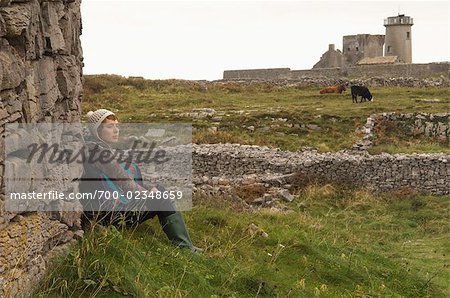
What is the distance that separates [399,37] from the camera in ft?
250

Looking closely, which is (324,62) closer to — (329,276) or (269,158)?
(269,158)

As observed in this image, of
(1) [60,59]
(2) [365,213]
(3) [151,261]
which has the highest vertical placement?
(1) [60,59]

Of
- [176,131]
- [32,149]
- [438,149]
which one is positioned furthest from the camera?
[176,131]

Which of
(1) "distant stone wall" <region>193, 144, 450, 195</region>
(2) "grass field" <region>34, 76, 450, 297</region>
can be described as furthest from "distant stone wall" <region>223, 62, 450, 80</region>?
(1) "distant stone wall" <region>193, 144, 450, 195</region>

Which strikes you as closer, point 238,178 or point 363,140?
point 238,178

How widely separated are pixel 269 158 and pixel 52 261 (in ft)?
51.6

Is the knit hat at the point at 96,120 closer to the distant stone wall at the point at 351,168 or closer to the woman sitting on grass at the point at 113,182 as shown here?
the woman sitting on grass at the point at 113,182

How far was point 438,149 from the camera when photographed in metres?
24.0

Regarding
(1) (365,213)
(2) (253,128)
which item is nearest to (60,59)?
(1) (365,213)

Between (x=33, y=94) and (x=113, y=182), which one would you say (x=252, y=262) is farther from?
(x=33, y=94)

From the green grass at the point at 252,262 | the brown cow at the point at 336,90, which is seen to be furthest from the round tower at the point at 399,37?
the green grass at the point at 252,262

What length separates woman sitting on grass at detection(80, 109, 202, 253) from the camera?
26.2 feet

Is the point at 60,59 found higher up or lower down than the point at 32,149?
higher up

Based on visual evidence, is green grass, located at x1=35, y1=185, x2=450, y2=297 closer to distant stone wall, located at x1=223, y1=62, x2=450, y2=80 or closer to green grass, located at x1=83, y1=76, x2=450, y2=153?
green grass, located at x1=83, y1=76, x2=450, y2=153
